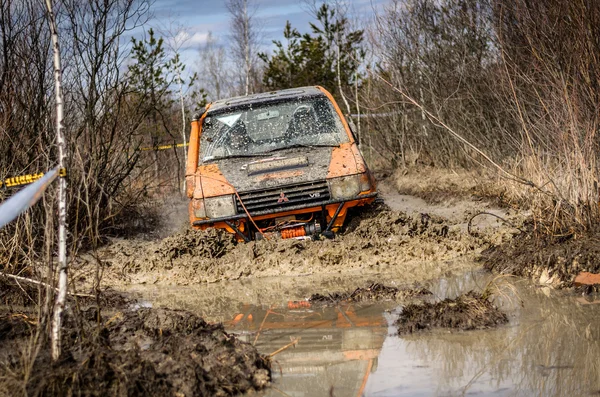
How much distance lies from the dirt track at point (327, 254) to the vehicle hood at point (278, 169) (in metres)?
0.69

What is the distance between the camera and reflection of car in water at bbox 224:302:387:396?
5109 mm

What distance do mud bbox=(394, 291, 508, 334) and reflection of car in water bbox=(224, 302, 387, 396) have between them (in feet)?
0.66

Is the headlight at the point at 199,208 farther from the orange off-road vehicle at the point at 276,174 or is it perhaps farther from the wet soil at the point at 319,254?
the wet soil at the point at 319,254

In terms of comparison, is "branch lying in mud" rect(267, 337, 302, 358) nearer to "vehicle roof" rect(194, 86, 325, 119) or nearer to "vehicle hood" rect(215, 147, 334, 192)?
"vehicle hood" rect(215, 147, 334, 192)

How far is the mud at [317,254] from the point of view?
30.3 feet

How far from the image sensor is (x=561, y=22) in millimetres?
9969

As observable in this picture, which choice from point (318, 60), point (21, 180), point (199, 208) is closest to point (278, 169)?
point (199, 208)

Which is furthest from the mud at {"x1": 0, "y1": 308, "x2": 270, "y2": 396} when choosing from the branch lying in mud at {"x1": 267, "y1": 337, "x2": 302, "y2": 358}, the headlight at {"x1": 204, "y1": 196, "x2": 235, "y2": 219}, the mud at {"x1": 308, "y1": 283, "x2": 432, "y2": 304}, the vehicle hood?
the vehicle hood

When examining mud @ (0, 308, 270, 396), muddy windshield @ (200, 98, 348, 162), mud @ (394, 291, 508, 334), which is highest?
muddy windshield @ (200, 98, 348, 162)

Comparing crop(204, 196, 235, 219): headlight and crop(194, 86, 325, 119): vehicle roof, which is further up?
crop(194, 86, 325, 119): vehicle roof

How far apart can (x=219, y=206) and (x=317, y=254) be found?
1336mm

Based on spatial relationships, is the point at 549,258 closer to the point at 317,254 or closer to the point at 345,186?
the point at 317,254

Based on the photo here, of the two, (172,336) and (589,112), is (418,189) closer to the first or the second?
(589,112)

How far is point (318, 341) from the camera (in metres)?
6.11
